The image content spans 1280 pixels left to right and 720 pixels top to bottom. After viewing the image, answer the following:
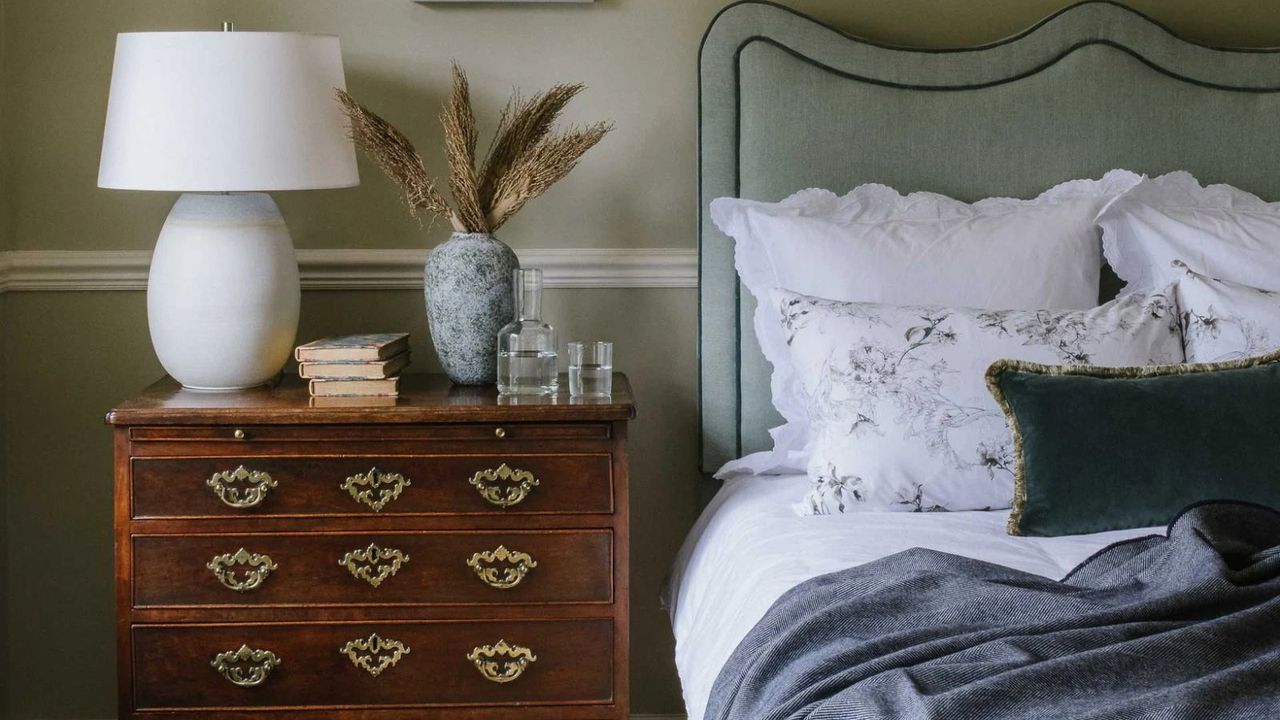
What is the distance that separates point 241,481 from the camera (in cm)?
217

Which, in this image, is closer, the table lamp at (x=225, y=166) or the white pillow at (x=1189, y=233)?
the table lamp at (x=225, y=166)

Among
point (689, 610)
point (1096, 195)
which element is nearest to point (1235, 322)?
point (1096, 195)

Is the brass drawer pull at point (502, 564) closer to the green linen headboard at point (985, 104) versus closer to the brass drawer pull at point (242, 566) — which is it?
the brass drawer pull at point (242, 566)

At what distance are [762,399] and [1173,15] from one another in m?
1.16

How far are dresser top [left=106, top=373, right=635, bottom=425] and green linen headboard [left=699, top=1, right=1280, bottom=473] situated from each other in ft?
1.46

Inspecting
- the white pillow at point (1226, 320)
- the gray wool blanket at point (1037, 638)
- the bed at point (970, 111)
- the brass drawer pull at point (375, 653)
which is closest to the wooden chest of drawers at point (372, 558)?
the brass drawer pull at point (375, 653)

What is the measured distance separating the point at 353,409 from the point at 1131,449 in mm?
1203

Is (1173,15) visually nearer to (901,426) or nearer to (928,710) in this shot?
(901,426)

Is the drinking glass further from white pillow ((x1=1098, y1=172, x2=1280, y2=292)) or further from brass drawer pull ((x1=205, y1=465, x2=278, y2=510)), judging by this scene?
white pillow ((x1=1098, y1=172, x2=1280, y2=292))

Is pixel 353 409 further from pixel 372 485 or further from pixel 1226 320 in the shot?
pixel 1226 320

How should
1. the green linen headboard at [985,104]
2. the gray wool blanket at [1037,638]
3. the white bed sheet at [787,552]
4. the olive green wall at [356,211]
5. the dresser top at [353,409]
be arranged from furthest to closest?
the olive green wall at [356,211] → the green linen headboard at [985,104] → the dresser top at [353,409] → the white bed sheet at [787,552] → the gray wool blanket at [1037,638]

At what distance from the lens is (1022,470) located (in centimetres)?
187

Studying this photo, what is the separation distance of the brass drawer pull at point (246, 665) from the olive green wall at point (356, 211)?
→ 0.67 meters

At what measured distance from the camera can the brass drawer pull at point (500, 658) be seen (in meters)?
2.23
